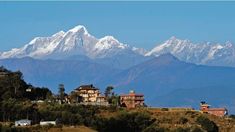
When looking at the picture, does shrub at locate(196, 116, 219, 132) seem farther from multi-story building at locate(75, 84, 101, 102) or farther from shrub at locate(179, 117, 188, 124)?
multi-story building at locate(75, 84, 101, 102)

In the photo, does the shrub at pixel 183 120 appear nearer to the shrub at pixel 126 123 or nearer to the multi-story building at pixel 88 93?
the shrub at pixel 126 123

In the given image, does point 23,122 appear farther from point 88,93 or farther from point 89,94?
point 88,93

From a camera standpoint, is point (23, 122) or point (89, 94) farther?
point (89, 94)

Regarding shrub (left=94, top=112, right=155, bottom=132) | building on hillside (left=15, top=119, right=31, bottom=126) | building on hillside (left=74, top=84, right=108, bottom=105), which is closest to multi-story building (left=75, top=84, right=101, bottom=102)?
building on hillside (left=74, top=84, right=108, bottom=105)

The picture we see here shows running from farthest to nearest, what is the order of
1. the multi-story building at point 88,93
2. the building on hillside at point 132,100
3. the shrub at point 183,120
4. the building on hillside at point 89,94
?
1. the multi-story building at point 88,93
2. the building on hillside at point 89,94
3. the building on hillside at point 132,100
4. the shrub at point 183,120

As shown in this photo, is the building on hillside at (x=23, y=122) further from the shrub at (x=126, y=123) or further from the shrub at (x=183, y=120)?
the shrub at (x=183, y=120)

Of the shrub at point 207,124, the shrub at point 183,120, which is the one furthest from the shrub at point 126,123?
the shrub at point 207,124

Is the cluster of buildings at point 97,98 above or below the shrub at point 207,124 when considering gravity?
above

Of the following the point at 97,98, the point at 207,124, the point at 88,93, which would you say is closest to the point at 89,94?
the point at 88,93

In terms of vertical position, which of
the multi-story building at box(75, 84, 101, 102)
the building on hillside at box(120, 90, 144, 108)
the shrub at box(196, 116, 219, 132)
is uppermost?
the multi-story building at box(75, 84, 101, 102)

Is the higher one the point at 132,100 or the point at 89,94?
the point at 89,94

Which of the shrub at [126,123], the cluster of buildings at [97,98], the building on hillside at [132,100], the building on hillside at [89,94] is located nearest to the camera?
the shrub at [126,123]

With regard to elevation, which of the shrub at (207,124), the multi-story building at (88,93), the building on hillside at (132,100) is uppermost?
the multi-story building at (88,93)

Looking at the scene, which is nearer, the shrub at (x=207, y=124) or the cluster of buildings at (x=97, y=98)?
the shrub at (x=207, y=124)
